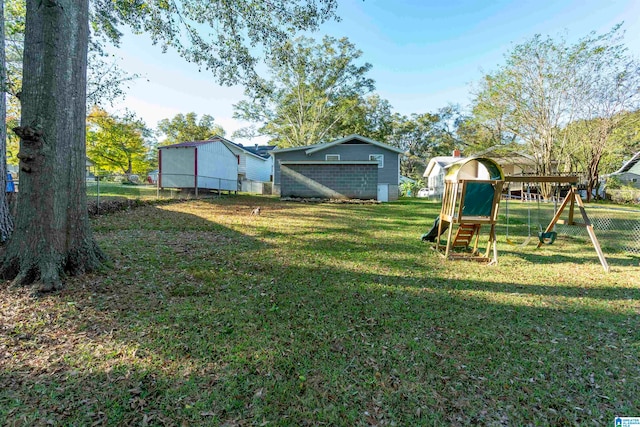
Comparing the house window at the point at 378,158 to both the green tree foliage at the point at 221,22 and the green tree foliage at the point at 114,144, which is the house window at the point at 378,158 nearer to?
the green tree foliage at the point at 221,22

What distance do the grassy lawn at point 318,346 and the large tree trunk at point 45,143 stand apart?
42 centimetres

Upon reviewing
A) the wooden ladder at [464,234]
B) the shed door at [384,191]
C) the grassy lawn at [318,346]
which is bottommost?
the grassy lawn at [318,346]

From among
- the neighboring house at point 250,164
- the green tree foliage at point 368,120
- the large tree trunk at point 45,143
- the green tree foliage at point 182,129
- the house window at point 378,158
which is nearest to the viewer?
the large tree trunk at point 45,143

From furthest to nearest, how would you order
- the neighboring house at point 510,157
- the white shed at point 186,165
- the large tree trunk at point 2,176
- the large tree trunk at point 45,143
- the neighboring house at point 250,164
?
the neighboring house at point 250,164
the neighboring house at point 510,157
the white shed at point 186,165
the large tree trunk at point 2,176
the large tree trunk at point 45,143

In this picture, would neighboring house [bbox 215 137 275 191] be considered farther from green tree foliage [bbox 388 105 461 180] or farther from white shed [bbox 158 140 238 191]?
green tree foliage [bbox 388 105 461 180]

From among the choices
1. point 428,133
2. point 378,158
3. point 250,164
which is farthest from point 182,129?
point 428,133

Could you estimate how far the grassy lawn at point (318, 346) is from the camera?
1764 mm

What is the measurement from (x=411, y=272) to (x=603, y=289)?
7.95 feet

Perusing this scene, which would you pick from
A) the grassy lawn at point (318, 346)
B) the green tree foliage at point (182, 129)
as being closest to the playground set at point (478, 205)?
the grassy lawn at point (318, 346)

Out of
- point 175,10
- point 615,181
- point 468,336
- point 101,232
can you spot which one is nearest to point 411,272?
point 468,336

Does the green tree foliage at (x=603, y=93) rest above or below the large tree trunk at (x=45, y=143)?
above

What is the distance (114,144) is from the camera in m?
29.6

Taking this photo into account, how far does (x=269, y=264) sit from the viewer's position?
15.1 ft

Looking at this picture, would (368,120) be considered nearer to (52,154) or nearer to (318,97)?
(318,97)
